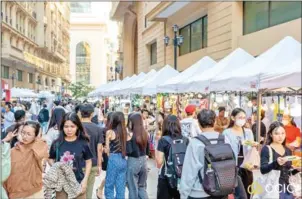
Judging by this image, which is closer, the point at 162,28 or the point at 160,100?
the point at 160,100

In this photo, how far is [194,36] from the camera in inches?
766

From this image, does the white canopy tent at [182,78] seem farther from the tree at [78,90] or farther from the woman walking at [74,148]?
the tree at [78,90]

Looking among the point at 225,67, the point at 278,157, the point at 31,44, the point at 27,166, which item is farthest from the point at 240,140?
the point at 31,44

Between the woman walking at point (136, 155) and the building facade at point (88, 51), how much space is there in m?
108

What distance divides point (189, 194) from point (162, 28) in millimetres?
21102

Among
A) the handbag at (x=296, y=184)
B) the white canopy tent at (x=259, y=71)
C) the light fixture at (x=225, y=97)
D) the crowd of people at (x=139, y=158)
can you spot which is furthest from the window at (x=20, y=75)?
the handbag at (x=296, y=184)

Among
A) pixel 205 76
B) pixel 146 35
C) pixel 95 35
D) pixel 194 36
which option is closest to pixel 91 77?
pixel 95 35

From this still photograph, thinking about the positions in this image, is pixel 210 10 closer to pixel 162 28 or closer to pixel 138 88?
pixel 138 88

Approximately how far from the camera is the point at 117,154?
6.80m

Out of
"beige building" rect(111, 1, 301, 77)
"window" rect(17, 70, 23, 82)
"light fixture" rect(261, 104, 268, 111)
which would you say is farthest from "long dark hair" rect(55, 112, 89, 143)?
"window" rect(17, 70, 23, 82)

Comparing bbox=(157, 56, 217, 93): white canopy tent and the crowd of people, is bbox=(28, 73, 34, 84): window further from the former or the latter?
the crowd of people

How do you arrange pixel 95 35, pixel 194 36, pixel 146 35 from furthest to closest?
pixel 95 35, pixel 146 35, pixel 194 36

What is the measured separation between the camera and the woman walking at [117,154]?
6762 mm

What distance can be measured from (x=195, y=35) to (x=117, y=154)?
1314 cm
